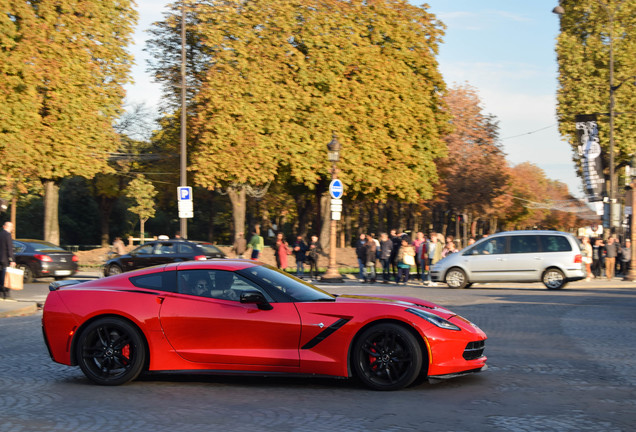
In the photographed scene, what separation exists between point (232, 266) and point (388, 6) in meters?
33.6

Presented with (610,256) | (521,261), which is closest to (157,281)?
(521,261)

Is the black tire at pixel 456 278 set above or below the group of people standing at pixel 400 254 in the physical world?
below

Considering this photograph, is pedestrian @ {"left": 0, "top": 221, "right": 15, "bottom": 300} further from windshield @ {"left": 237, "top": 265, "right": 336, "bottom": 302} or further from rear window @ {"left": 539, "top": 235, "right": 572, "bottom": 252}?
rear window @ {"left": 539, "top": 235, "right": 572, "bottom": 252}

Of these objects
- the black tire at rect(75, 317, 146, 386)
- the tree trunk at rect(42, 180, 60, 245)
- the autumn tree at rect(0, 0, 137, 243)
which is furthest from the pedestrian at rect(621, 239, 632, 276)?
the black tire at rect(75, 317, 146, 386)

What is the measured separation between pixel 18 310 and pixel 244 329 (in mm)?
9893

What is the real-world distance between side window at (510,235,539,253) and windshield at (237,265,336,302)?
55.4 ft

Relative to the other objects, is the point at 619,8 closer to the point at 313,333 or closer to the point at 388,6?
the point at 388,6

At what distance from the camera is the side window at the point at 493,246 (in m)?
24.4

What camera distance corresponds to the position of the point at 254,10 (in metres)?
37.7

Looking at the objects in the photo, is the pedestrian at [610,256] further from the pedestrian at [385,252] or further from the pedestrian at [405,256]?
the pedestrian at [385,252]

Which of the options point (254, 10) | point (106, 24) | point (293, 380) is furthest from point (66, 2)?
point (293, 380)

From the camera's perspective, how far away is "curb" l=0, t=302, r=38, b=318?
15736mm

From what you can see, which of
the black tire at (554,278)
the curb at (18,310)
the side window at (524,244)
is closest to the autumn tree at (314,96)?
the side window at (524,244)

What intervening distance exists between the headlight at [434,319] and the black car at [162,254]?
55.6ft
